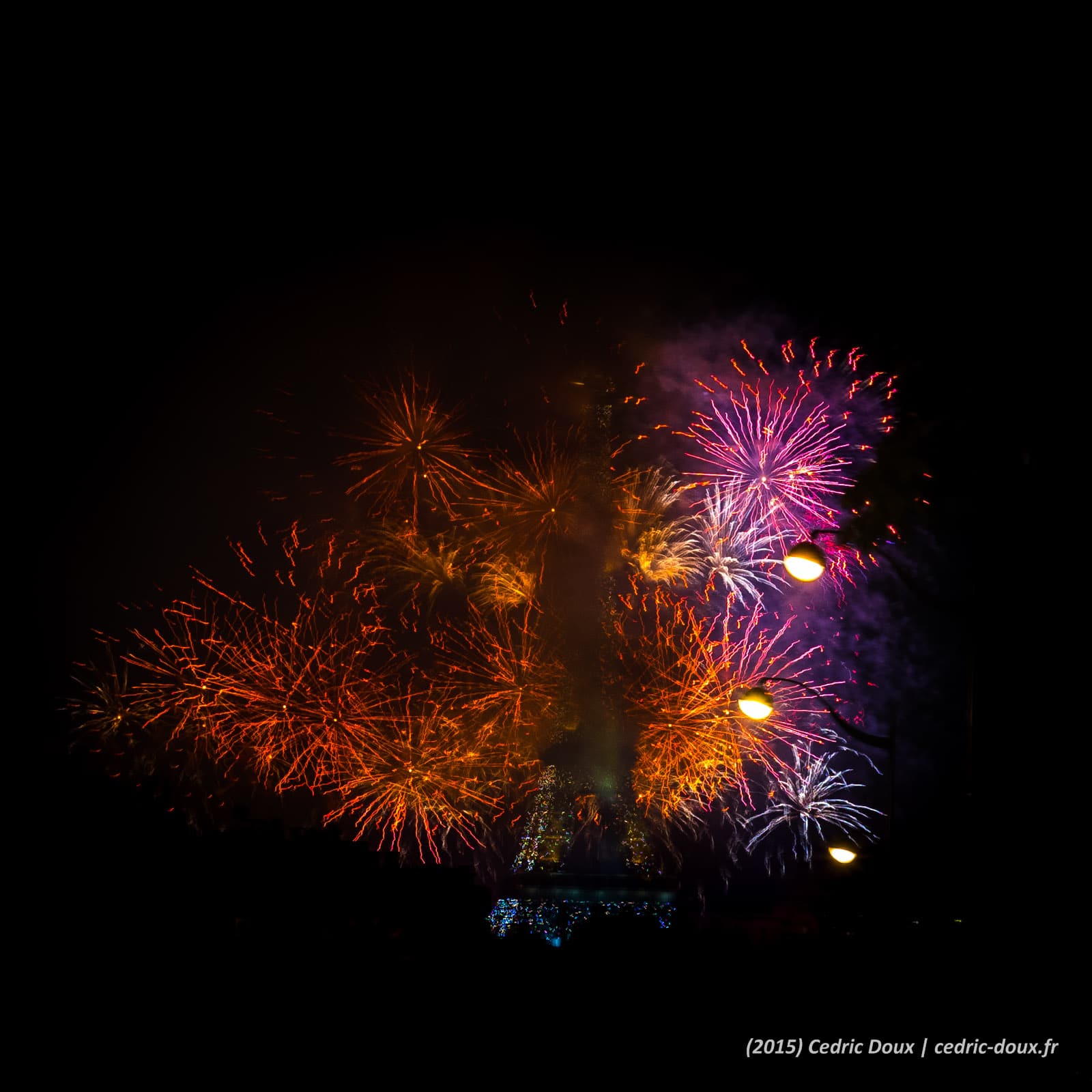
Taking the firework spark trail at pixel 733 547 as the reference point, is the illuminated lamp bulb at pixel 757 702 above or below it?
below

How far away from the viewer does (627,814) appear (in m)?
28.3

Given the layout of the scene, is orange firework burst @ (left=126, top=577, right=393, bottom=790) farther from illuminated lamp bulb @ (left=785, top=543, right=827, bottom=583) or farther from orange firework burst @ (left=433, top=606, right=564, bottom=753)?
illuminated lamp bulb @ (left=785, top=543, right=827, bottom=583)

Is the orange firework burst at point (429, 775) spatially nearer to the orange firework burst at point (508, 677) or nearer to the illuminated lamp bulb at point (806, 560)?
the orange firework burst at point (508, 677)

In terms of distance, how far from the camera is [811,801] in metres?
23.8

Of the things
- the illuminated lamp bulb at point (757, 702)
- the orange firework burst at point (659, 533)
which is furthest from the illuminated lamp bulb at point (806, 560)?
the orange firework burst at point (659, 533)

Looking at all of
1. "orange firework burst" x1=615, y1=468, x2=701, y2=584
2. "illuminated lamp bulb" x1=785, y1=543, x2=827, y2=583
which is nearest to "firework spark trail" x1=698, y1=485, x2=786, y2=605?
"orange firework burst" x1=615, y1=468, x2=701, y2=584

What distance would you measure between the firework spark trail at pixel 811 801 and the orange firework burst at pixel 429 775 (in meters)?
8.48

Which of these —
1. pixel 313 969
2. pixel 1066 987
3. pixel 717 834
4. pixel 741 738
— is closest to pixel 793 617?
pixel 741 738

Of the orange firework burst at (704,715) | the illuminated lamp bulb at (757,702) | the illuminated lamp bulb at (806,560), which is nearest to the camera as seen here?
the illuminated lamp bulb at (806,560)

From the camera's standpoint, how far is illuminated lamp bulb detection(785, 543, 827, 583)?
621cm

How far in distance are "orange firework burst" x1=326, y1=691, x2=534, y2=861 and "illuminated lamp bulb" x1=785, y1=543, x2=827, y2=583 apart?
1639 cm

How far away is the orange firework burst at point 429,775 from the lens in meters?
22.2

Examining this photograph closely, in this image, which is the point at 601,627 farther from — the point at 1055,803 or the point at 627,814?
the point at 1055,803

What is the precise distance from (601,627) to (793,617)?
7462 mm
